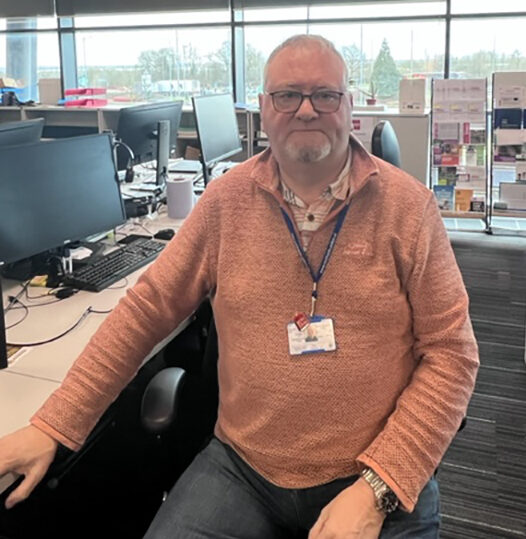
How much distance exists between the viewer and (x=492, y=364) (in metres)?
3.02

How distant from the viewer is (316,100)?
135cm

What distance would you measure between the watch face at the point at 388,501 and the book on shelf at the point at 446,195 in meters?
4.46

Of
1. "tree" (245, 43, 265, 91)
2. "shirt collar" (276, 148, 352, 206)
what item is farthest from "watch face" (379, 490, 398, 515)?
"tree" (245, 43, 265, 91)

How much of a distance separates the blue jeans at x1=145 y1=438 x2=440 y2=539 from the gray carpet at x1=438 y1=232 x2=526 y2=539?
2.76ft

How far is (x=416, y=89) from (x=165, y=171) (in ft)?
9.78

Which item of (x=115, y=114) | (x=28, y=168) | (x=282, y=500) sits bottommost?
(x=282, y=500)

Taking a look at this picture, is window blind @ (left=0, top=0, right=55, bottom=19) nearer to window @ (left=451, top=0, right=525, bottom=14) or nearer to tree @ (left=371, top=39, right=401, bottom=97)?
tree @ (left=371, top=39, right=401, bottom=97)

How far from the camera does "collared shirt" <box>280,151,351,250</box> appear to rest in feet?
4.43

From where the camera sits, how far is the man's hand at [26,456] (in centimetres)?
117

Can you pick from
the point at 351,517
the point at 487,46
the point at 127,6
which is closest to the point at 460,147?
the point at 487,46

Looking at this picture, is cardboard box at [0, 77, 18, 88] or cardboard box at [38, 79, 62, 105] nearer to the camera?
cardboard box at [38, 79, 62, 105]

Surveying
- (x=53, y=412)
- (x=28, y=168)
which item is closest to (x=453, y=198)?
(x=28, y=168)

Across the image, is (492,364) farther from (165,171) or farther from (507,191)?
(507,191)

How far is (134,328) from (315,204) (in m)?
0.50
